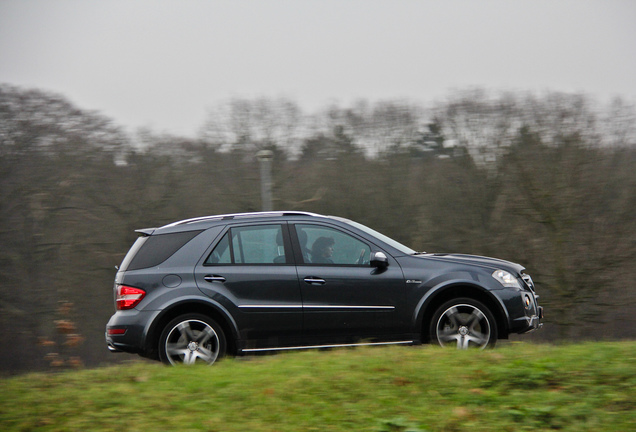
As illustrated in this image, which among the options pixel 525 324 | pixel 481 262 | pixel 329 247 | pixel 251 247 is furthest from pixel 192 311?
pixel 525 324

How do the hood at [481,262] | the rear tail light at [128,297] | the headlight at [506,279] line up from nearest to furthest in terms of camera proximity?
the rear tail light at [128,297] < the headlight at [506,279] < the hood at [481,262]

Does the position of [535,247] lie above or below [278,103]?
below

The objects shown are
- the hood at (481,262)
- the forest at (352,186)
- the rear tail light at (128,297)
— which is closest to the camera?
the rear tail light at (128,297)

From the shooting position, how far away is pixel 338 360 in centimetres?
577

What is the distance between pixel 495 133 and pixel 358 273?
1461cm

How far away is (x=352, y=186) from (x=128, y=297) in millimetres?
16026

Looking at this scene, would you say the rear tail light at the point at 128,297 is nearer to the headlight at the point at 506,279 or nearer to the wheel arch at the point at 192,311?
the wheel arch at the point at 192,311

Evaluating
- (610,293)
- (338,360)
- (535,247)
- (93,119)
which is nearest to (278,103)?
(93,119)

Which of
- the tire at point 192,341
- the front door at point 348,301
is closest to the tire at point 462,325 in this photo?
the front door at point 348,301

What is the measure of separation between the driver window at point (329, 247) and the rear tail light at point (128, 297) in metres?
1.76

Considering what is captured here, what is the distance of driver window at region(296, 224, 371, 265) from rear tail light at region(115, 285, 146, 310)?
1.76 metres

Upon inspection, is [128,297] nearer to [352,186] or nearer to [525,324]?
[525,324]

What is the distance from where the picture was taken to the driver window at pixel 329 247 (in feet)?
23.5

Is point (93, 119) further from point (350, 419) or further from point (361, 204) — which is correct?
point (350, 419)
